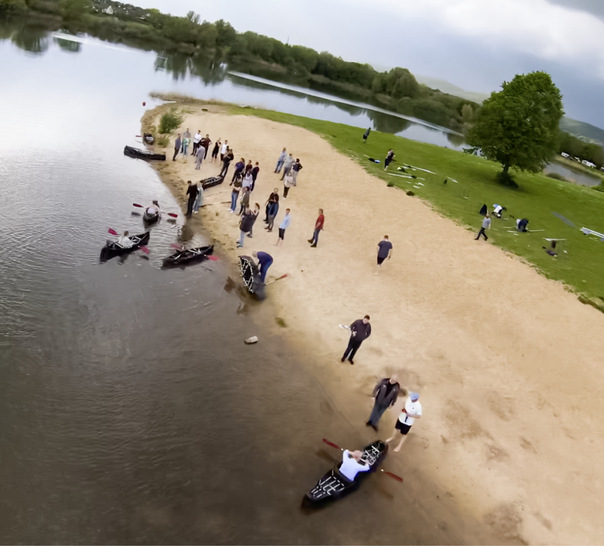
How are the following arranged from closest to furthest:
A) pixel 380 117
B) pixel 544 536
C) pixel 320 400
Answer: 1. pixel 544 536
2. pixel 320 400
3. pixel 380 117

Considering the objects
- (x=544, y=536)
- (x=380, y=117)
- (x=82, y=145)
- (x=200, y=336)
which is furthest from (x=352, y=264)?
(x=380, y=117)

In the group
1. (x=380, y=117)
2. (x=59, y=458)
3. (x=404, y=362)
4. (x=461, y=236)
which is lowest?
→ (x=59, y=458)

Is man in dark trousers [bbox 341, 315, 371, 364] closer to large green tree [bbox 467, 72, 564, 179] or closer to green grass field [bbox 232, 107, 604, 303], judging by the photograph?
green grass field [bbox 232, 107, 604, 303]

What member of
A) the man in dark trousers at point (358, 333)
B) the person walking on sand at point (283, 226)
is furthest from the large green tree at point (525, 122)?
the man in dark trousers at point (358, 333)

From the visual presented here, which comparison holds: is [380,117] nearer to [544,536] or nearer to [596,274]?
[596,274]

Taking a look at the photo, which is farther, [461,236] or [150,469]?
[461,236]

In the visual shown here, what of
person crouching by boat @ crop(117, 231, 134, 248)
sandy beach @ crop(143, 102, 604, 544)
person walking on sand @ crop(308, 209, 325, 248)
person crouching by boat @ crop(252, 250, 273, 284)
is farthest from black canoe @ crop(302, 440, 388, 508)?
person walking on sand @ crop(308, 209, 325, 248)

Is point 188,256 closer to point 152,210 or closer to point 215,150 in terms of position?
point 152,210
